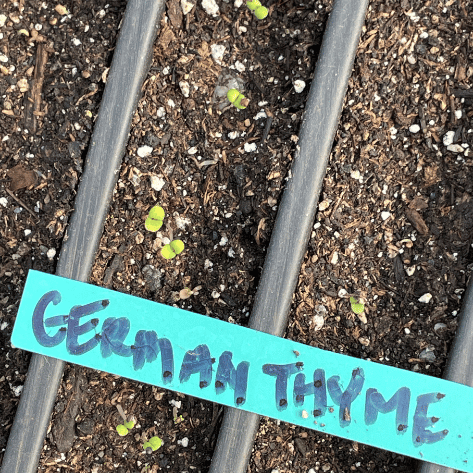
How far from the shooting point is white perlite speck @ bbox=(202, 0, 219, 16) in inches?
37.3

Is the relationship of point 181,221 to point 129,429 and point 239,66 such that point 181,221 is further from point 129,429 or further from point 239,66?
point 129,429

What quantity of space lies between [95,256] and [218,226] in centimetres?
26

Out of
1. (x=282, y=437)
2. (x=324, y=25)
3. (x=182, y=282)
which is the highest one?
(x=324, y=25)

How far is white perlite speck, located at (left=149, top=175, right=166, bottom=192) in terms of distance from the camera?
0.94 m

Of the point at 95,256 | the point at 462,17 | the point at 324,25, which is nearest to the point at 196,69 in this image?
the point at 324,25

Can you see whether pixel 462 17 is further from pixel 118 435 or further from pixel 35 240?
pixel 118 435

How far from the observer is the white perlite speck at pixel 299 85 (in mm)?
922

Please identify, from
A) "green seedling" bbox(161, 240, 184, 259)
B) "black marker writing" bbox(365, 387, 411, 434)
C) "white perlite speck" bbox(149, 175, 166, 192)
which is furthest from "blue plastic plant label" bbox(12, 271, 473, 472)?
"white perlite speck" bbox(149, 175, 166, 192)

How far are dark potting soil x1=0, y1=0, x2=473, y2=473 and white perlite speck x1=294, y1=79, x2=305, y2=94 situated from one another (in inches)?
0.5

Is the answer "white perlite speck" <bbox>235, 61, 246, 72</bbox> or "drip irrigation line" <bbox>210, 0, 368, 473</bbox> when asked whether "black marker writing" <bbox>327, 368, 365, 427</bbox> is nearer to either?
"drip irrigation line" <bbox>210, 0, 368, 473</bbox>

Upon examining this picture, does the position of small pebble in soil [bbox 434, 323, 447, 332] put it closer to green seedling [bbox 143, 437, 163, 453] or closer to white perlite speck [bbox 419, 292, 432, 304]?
white perlite speck [bbox 419, 292, 432, 304]

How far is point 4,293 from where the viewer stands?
3.17ft

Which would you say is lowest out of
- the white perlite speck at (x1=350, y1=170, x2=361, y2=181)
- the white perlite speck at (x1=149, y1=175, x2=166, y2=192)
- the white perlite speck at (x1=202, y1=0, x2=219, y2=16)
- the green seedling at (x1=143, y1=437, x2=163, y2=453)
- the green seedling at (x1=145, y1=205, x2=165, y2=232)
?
the green seedling at (x1=143, y1=437, x2=163, y2=453)

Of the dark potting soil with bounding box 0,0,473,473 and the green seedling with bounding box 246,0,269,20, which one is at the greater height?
the green seedling with bounding box 246,0,269,20
